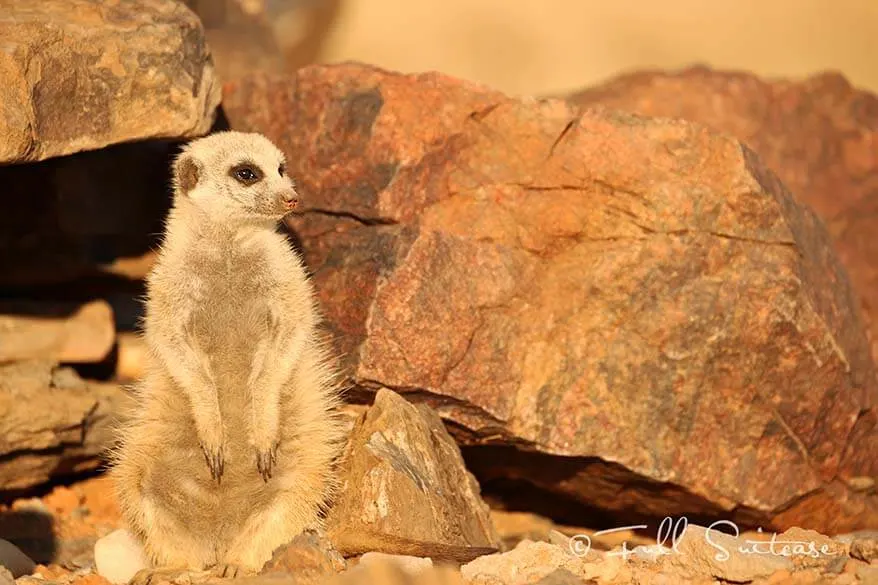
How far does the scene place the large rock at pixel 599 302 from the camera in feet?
16.1

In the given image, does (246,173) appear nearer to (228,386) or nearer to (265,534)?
(228,386)

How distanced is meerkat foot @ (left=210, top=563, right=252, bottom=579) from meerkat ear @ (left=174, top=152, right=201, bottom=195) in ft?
4.90

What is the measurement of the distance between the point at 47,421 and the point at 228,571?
1.64 metres

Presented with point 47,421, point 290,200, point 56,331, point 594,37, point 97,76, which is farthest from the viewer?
point 594,37

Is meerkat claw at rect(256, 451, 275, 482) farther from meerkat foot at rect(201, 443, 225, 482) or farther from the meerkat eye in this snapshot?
the meerkat eye

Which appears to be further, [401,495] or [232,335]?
[232,335]

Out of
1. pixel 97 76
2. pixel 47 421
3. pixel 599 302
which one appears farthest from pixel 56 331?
pixel 599 302

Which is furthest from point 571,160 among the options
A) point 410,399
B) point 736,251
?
point 410,399

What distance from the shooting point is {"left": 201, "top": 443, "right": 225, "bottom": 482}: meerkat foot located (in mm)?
4289

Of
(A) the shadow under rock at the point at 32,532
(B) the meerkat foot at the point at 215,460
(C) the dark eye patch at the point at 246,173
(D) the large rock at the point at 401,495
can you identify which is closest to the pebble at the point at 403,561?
(D) the large rock at the point at 401,495

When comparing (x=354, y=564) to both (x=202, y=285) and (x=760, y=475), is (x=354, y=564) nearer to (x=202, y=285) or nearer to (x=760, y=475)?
(x=202, y=285)

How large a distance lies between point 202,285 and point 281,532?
3.38 ft

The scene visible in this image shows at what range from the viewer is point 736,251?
4.99 meters

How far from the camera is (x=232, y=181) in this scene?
4527 millimetres
